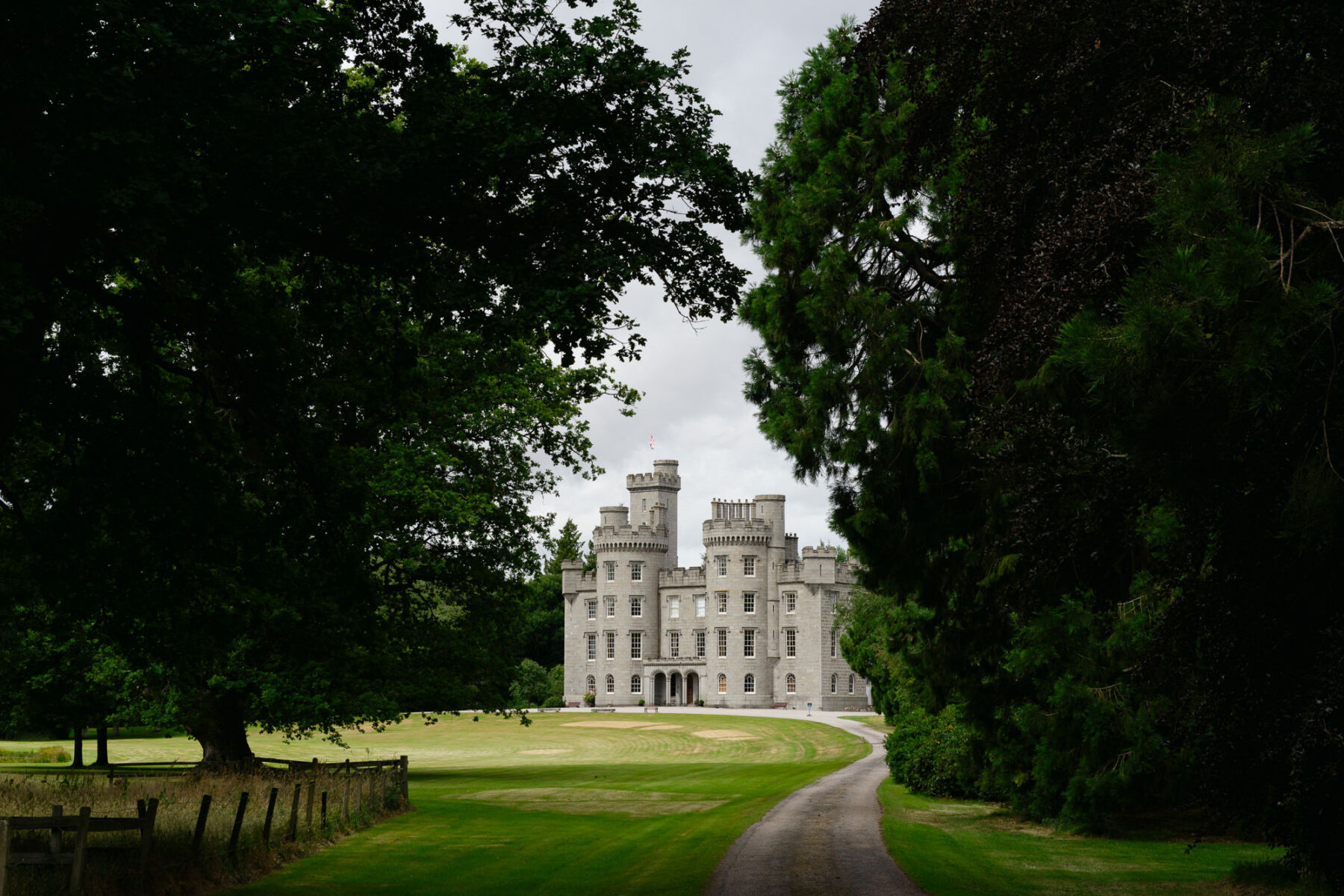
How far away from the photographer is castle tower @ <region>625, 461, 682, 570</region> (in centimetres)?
8888

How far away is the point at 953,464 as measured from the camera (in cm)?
1585

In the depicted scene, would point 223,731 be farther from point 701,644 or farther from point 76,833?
point 701,644

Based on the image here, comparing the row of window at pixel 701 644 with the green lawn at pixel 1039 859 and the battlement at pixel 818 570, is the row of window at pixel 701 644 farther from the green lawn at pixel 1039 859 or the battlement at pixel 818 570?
the green lawn at pixel 1039 859

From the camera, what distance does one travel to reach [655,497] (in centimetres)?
8894

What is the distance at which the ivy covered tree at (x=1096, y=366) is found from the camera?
6.96m

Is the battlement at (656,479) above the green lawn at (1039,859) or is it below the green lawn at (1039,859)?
above

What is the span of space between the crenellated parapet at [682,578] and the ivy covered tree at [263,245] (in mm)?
70025

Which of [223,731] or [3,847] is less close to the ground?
[3,847]

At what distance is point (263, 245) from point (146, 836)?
6.31 m

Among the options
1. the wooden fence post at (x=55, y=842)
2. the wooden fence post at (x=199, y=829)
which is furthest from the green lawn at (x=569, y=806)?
the wooden fence post at (x=55, y=842)

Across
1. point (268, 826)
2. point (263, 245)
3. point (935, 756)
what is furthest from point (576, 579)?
point (263, 245)

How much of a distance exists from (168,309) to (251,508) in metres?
3.06

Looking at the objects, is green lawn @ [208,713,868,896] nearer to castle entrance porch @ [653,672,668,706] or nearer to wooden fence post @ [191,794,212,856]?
wooden fence post @ [191,794,212,856]

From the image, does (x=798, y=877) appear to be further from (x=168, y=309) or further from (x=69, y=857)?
(x=168, y=309)
